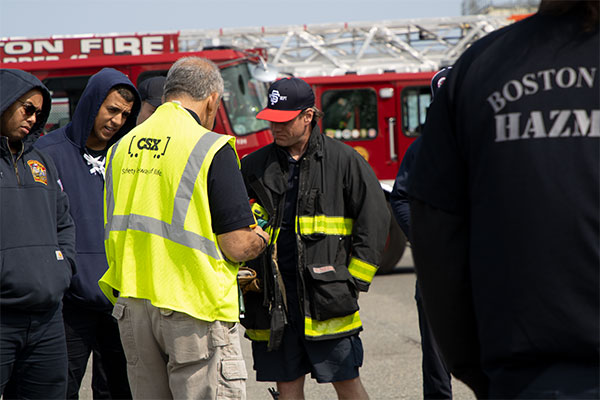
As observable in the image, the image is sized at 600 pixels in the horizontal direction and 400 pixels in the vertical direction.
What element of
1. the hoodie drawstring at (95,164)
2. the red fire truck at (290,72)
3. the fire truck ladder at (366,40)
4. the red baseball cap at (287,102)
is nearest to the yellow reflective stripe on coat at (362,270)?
the red baseball cap at (287,102)

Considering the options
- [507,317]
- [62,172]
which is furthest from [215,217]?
[507,317]

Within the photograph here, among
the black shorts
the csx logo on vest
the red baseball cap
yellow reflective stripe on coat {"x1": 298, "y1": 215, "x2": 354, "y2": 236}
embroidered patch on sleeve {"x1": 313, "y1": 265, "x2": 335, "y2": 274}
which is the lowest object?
the black shorts

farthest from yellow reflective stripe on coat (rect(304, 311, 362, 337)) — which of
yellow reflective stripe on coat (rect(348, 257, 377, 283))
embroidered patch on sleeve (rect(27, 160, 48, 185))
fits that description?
embroidered patch on sleeve (rect(27, 160, 48, 185))

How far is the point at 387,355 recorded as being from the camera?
250 inches

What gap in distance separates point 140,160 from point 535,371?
1867 millimetres

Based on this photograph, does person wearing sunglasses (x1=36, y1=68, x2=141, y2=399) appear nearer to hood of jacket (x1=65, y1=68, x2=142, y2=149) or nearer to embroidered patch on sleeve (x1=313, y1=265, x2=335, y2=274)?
hood of jacket (x1=65, y1=68, x2=142, y2=149)

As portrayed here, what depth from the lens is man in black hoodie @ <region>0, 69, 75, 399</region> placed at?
295 centimetres

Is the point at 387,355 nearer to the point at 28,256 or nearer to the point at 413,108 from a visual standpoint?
the point at 28,256

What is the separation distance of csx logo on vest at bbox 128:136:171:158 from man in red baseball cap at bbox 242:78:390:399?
96 cm

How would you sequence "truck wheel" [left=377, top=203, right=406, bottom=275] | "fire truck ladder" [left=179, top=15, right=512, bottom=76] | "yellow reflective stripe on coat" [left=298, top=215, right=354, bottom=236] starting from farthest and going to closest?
"fire truck ladder" [left=179, top=15, right=512, bottom=76] → "truck wheel" [left=377, top=203, right=406, bottom=275] → "yellow reflective stripe on coat" [left=298, top=215, right=354, bottom=236]

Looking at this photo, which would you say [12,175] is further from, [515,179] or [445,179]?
[515,179]

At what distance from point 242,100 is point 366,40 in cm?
509

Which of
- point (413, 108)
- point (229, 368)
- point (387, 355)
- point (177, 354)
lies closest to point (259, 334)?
point (229, 368)

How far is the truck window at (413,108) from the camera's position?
1161cm
